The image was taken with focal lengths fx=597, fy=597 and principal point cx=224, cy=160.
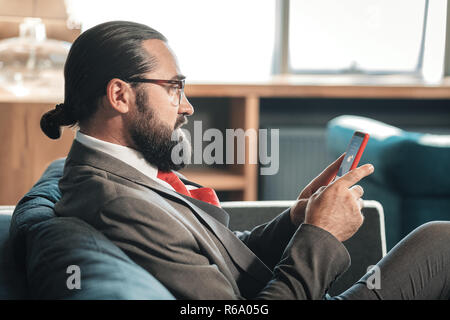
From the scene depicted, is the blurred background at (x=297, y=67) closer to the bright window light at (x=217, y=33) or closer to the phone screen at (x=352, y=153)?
the bright window light at (x=217, y=33)

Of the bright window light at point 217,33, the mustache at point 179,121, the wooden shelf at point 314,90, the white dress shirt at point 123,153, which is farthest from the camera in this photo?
the bright window light at point 217,33

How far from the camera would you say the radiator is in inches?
132

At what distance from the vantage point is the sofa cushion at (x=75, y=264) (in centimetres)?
75

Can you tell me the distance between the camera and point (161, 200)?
1.04 meters

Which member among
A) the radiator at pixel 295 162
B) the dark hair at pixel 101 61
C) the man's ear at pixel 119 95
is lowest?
the radiator at pixel 295 162

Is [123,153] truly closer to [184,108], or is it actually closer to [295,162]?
[184,108]

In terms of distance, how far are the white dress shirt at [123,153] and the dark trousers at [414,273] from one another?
426mm

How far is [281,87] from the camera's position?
2881 mm

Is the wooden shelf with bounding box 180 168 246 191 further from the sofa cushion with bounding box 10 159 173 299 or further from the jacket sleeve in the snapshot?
the sofa cushion with bounding box 10 159 173 299

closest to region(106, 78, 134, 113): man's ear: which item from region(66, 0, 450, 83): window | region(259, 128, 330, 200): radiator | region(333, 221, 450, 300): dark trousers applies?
A: region(333, 221, 450, 300): dark trousers

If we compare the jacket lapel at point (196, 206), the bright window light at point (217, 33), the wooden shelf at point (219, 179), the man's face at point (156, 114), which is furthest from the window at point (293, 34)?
the jacket lapel at point (196, 206)

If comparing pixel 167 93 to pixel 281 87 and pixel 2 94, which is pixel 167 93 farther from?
pixel 281 87

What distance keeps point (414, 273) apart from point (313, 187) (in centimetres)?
35

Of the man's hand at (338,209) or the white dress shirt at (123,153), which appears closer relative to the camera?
the man's hand at (338,209)
